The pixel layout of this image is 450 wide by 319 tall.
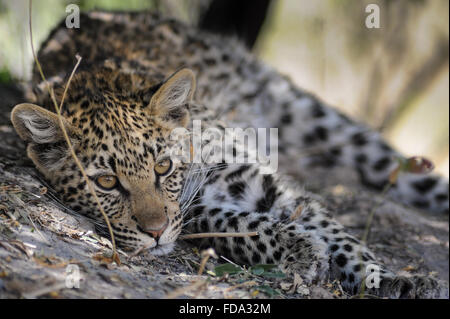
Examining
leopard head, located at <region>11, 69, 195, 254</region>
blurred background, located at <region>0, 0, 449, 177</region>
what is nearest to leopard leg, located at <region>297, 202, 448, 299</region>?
leopard head, located at <region>11, 69, 195, 254</region>

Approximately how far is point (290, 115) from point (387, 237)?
2.37 metres

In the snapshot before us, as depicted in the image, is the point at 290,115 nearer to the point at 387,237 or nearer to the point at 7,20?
the point at 387,237

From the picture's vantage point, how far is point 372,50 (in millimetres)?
10070

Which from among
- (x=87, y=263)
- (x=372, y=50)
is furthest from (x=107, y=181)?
(x=372, y=50)

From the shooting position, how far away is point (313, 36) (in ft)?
37.4

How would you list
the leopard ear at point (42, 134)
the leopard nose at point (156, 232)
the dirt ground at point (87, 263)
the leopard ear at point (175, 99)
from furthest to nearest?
the leopard ear at point (175, 99)
the leopard ear at point (42, 134)
the leopard nose at point (156, 232)
the dirt ground at point (87, 263)

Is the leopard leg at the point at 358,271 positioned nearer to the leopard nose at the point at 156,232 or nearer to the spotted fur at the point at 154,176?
the spotted fur at the point at 154,176

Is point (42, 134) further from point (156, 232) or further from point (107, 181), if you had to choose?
point (156, 232)

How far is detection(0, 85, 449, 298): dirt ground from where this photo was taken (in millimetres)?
2938

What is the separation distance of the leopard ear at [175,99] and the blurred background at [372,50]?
4.31 m

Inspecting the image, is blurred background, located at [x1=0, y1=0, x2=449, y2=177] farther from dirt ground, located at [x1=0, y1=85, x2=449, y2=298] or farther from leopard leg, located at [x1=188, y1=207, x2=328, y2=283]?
leopard leg, located at [x1=188, y1=207, x2=328, y2=283]

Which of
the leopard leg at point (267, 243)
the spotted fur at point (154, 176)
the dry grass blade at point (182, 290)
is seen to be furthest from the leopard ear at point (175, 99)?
the dry grass blade at point (182, 290)

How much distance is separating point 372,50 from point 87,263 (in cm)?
817

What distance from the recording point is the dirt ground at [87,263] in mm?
2938
